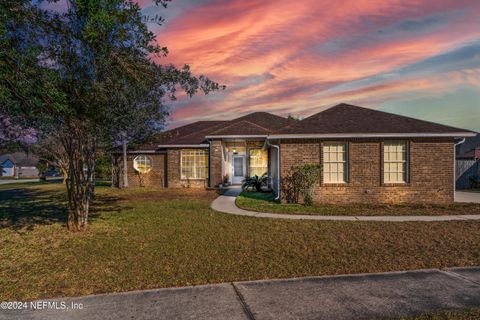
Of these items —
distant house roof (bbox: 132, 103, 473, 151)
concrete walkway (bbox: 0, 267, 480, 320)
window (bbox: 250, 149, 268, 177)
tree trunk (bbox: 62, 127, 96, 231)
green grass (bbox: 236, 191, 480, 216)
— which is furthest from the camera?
window (bbox: 250, 149, 268, 177)

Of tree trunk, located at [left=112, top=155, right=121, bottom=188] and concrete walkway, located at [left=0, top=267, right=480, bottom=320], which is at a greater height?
tree trunk, located at [left=112, top=155, right=121, bottom=188]

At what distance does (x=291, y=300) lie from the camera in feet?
15.9

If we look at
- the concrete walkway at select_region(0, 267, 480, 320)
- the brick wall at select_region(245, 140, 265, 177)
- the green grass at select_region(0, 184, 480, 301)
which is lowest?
the green grass at select_region(0, 184, 480, 301)

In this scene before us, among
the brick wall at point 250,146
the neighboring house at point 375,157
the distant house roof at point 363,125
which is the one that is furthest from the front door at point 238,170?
the neighboring house at point 375,157

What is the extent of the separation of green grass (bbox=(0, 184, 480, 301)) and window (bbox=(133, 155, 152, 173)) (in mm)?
15226

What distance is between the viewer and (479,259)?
22.2 ft

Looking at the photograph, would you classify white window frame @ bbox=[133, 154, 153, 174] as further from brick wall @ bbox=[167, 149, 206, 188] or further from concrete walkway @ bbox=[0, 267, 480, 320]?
concrete walkway @ bbox=[0, 267, 480, 320]

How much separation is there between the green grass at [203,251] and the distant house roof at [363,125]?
17.2 feet

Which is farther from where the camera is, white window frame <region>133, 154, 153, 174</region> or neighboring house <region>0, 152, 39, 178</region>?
neighboring house <region>0, 152, 39, 178</region>

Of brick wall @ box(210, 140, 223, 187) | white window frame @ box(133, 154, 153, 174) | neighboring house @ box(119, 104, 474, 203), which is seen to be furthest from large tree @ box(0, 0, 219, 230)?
white window frame @ box(133, 154, 153, 174)

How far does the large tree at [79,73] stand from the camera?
24.7 ft

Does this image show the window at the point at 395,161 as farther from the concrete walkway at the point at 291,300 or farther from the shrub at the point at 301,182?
the concrete walkway at the point at 291,300

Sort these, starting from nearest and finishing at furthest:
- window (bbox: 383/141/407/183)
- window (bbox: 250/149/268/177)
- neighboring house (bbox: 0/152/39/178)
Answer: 1. window (bbox: 383/141/407/183)
2. window (bbox: 250/149/268/177)
3. neighboring house (bbox: 0/152/39/178)

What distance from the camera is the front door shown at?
27156 mm
